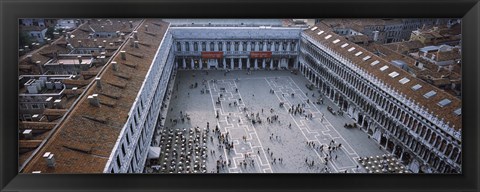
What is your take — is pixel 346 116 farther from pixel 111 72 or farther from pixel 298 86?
pixel 111 72

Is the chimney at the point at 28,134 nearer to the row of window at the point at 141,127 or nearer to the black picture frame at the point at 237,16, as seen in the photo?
the row of window at the point at 141,127

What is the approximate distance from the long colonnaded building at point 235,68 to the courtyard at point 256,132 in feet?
6.01

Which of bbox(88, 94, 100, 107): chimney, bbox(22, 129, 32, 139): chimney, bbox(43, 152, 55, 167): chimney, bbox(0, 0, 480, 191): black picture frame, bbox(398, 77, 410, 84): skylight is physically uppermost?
bbox(0, 0, 480, 191): black picture frame

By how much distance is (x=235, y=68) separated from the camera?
52.0 m

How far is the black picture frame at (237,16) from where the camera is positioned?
14.7 ft

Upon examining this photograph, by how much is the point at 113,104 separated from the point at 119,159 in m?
4.62

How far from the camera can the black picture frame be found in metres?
4.48

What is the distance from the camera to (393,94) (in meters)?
29.9

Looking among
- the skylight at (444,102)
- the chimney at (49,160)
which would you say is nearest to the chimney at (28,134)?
the chimney at (49,160)

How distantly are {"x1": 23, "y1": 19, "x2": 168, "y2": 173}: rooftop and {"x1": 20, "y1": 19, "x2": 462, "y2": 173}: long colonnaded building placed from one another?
6 centimetres

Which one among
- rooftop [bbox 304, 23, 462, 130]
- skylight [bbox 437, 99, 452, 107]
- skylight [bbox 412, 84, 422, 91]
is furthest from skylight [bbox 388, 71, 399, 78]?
skylight [bbox 437, 99, 452, 107]

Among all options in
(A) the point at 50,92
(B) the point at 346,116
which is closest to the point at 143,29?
(A) the point at 50,92

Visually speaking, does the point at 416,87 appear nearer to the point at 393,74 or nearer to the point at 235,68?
the point at 393,74

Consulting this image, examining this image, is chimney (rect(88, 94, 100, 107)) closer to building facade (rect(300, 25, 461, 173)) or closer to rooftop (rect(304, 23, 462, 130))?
building facade (rect(300, 25, 461, 173))
